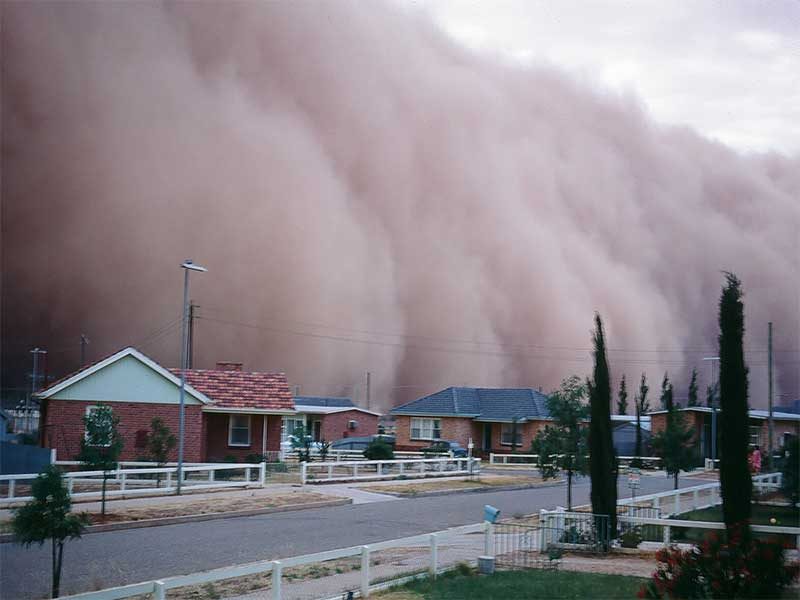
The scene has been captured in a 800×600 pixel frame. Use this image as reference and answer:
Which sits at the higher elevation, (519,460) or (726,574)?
(726,574)

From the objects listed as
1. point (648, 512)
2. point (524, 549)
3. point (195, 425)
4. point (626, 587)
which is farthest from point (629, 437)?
point (626, 587)

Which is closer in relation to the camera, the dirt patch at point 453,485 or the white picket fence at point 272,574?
the white picket fence at point 272,574

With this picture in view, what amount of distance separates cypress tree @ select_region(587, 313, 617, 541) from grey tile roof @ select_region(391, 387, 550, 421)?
70.4 ft

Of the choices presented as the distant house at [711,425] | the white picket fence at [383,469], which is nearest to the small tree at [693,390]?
the distant house at [711,425]

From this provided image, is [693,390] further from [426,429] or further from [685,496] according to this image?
[685,496]

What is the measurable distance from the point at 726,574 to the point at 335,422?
108 ft

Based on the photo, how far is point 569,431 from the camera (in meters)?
16.5

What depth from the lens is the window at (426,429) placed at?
35562mm

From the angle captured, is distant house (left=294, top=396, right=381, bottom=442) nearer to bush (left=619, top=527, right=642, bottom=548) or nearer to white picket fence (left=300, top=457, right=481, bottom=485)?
white picket fence (left=300, top=457, right=481, bottom=485)

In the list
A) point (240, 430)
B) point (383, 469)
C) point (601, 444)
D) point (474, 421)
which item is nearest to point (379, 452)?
point (383, 469)

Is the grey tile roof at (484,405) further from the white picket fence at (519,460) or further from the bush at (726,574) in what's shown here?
the bush at (726,574)

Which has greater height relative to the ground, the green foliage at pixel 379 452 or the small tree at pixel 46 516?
the small tree at pixel 46 516

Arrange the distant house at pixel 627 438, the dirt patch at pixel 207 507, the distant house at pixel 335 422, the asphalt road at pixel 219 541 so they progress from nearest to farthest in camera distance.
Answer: the asphalt road at pixel 219 541 → the dirt patch at pixel 207 507 → the distant house at pixel 627 438 → the distant house at pixel 335 422

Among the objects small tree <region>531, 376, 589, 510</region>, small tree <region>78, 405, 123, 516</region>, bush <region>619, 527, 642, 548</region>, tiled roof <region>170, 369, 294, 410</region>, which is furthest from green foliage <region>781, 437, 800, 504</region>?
tiled roof <region>170, 369, 294, 410</region>
